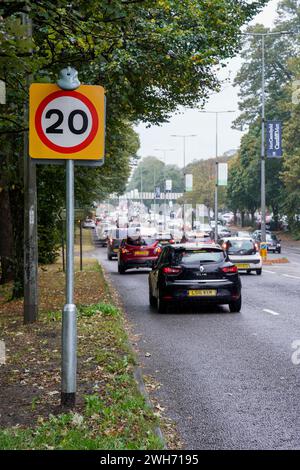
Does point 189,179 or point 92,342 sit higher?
point 189,179

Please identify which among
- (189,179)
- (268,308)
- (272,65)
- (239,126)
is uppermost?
(272,65)

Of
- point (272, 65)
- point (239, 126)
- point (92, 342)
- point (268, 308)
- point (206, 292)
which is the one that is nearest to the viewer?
point (92, 342)

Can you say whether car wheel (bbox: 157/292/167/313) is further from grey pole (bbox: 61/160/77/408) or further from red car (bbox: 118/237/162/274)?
red car (bbox: 118/237/162/274)

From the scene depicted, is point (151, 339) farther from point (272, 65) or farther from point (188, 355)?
point (272, 65)

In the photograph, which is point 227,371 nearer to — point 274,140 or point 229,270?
point 229,270

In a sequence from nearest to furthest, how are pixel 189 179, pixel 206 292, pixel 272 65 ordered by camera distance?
1. pixel 206 292
2. pixel 189 179
3. pixel 272 65

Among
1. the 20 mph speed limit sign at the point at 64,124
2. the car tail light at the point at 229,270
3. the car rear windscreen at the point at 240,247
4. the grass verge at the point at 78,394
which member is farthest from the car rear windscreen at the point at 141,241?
the 20 mph speed limit sign at the point at 64,124

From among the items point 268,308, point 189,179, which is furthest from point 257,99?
point 268,308

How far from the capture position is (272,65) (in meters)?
78.2

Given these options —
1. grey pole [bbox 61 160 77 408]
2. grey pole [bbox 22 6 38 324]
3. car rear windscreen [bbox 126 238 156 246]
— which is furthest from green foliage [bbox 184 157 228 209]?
grey pole [bbox 61 160 77 408]

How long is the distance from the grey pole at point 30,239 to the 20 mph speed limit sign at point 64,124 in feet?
19.0

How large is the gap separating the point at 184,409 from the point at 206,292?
28.2ft

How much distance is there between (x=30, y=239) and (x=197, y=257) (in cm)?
458

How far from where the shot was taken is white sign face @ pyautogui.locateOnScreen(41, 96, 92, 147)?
6.78 m
